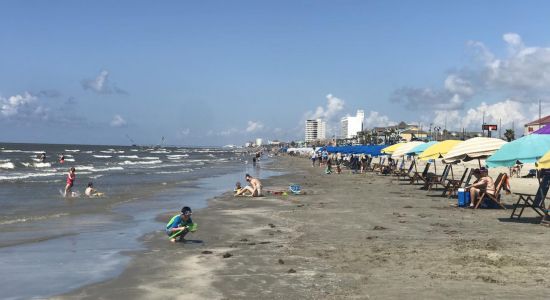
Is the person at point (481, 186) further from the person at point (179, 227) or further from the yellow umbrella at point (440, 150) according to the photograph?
the person at point (179, 227)

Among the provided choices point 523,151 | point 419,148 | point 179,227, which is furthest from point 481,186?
point 179,227

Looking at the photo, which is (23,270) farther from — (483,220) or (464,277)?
(483,220)

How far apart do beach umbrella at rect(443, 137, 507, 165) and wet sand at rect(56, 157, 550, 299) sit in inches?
69.9

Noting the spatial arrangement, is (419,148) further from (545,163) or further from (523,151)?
(545,163)

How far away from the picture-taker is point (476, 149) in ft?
54.8

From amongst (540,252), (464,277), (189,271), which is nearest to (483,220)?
(540,252)

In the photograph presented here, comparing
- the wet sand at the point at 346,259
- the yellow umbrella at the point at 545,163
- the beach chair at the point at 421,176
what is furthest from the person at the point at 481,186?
the beach chair at the point at 421,176

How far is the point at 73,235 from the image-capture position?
42.1 feet

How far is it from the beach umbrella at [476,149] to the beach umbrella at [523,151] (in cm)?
285

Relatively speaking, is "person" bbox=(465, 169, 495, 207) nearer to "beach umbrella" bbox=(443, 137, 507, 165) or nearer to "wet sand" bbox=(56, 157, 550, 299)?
"beach umbrella" bbox=(443, 137, 507, 165)

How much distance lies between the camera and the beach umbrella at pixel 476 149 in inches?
651

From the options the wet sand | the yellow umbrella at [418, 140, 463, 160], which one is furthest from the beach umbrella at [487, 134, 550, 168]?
the yellow umbrella at [418, 140, 463, 160]

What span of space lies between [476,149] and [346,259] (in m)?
9.13

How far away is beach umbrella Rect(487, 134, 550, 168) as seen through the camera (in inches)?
503
